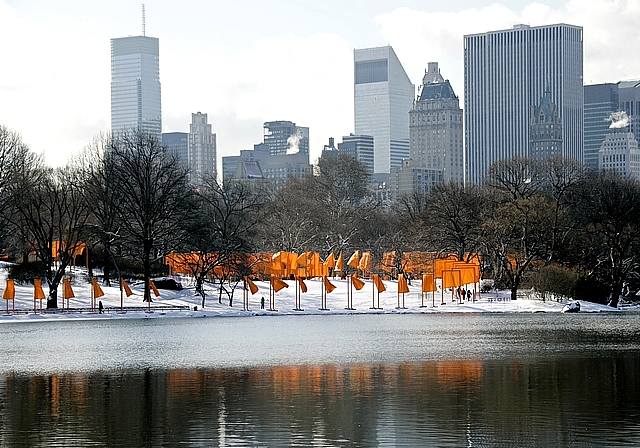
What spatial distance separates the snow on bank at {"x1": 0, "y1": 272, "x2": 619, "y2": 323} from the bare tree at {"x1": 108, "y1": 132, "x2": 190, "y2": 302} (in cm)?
332

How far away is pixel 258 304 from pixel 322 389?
206ft

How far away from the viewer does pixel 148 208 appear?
314ft

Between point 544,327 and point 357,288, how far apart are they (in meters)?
34.3

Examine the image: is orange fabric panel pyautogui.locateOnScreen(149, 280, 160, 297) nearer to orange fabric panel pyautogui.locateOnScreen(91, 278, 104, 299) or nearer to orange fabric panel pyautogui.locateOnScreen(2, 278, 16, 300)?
orange fabric panel pyautogui.locateOnScreen(91, 278, 104, 299)

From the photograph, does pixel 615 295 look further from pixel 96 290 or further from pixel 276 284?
pixel 96 290

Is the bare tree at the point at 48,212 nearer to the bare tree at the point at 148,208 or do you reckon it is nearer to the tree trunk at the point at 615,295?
the bare tree at the point at 148,208

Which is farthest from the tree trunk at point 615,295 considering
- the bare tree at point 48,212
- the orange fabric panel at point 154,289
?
the bare tree at point 48,212

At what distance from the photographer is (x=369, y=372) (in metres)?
43.2

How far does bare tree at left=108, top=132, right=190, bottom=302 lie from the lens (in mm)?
95538

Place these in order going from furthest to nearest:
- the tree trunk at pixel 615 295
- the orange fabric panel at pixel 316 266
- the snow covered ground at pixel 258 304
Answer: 1. the orange fabric panel at pixel 316 266
2. the tree trunk at pixel 615 295
3. the snow covered ground at pixel 258 304

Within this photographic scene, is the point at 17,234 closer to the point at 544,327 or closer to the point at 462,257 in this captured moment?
the point at 462,257

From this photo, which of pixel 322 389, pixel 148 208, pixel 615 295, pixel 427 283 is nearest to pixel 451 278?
pixel 427 283

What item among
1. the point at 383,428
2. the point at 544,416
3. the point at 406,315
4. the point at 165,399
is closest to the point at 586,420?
the point at 544,416

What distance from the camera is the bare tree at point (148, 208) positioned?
95538 mm
